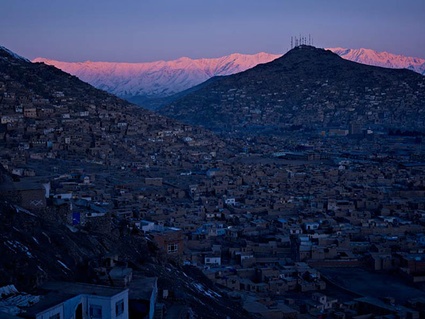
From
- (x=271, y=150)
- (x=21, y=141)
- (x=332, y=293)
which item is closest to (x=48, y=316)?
(x=332, y=293)

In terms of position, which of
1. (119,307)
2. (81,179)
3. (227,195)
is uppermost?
(119,307)

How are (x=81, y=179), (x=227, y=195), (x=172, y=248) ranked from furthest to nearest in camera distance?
(x=227, y=195) → (x=81, y=179) → (x=172, y=248)

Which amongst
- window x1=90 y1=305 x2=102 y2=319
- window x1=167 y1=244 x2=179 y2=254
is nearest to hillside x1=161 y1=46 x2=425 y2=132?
window x1=167 y1=244 x2=179 y2=254

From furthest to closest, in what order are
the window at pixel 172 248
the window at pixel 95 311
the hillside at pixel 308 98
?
the hillside at pixel 308 98, the window at pixel 172 248, the window at pixel 95 311

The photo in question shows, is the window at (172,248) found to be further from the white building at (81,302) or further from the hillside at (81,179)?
the white building at (81,302)

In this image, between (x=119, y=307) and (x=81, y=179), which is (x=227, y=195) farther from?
(x=119, y=307)

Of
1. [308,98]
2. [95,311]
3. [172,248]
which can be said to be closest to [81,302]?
[95,311]

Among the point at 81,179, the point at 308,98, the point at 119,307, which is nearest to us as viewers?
the point at 119,307

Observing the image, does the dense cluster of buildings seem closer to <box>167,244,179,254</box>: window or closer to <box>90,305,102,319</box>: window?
<box>167,244,179,254</box>: window

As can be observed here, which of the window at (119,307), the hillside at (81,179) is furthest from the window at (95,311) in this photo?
the hillside at (81,179)
